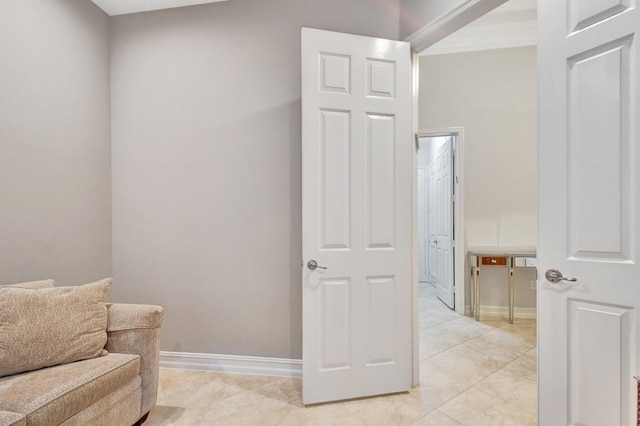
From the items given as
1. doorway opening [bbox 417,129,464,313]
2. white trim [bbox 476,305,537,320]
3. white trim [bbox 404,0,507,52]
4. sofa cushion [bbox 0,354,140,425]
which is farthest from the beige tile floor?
white trim [bbox 404,0,507,52]

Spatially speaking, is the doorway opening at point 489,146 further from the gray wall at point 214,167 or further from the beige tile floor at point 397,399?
the gray wall at point 214,167

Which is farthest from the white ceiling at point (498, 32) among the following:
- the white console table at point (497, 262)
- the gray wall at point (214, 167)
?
the white console table at point (497, 262)

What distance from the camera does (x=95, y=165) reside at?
8.25 ft

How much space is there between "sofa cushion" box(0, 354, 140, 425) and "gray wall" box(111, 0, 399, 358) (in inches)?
36.8

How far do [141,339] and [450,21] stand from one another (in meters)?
2.65

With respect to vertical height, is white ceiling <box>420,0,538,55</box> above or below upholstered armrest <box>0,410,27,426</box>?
above

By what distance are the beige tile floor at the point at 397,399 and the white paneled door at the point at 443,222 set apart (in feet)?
5.03

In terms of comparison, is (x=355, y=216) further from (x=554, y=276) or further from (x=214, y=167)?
(x=214, y=167)

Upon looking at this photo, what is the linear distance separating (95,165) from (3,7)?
42.0 inches

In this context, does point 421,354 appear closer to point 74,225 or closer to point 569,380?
point 569,380

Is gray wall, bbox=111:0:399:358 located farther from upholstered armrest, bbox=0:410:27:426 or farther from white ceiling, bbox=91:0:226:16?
upholstered armrest, bbox=0:410:27:426

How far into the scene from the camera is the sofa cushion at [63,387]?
48.4 inches

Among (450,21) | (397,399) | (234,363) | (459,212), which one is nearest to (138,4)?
(450,21)

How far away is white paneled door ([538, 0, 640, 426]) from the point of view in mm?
1215
